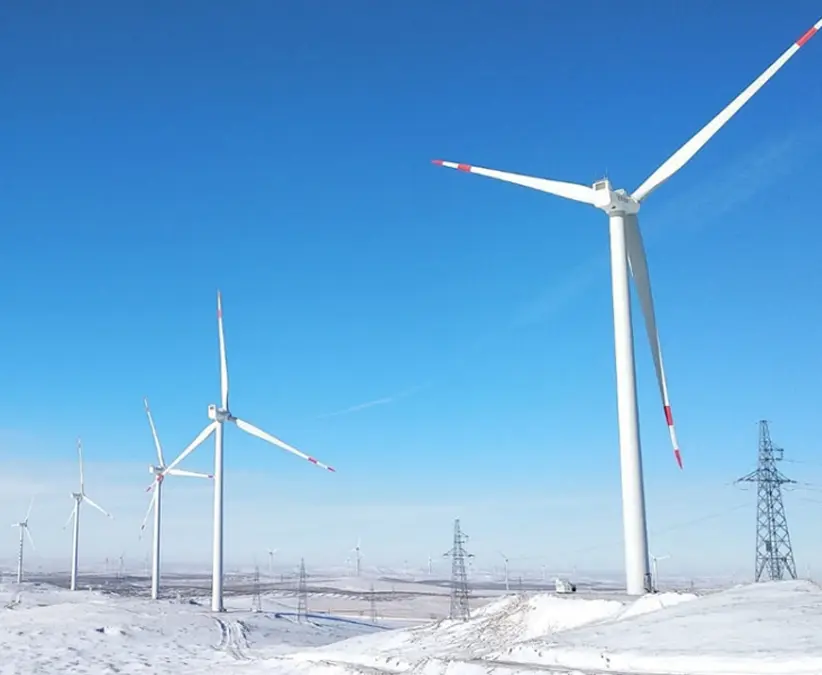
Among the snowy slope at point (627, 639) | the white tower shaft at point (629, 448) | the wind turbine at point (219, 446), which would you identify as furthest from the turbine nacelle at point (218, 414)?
the white tower shaft at point (629, 448)

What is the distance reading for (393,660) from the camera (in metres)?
30.0

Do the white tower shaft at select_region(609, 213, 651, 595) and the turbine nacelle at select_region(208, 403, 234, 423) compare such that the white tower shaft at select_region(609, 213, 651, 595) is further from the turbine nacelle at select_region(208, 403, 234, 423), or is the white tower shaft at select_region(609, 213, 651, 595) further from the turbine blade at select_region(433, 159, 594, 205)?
the turbine nacelle at select_region(208, 403, 234, 423)

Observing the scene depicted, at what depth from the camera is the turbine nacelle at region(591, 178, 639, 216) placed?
32.4 meters

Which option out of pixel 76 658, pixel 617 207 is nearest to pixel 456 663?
pixel 617 207

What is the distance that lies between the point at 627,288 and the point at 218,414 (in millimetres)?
42760

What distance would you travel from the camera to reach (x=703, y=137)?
31.6m

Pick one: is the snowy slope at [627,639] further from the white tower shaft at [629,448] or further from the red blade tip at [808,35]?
the red blade tip at [808,35]

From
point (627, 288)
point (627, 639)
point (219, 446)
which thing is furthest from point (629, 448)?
point (219, 446)

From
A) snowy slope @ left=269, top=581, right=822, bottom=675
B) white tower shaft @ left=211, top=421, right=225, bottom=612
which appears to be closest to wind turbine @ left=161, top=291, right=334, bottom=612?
white tower shaft @ left=211, top=421, right=225, bottom=612

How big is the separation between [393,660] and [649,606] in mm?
8570

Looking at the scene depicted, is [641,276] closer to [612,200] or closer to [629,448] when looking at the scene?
[612,200]

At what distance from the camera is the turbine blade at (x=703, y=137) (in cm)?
2905

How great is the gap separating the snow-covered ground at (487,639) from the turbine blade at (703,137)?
46.0 feet

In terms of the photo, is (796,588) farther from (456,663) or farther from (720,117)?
(720,117)
